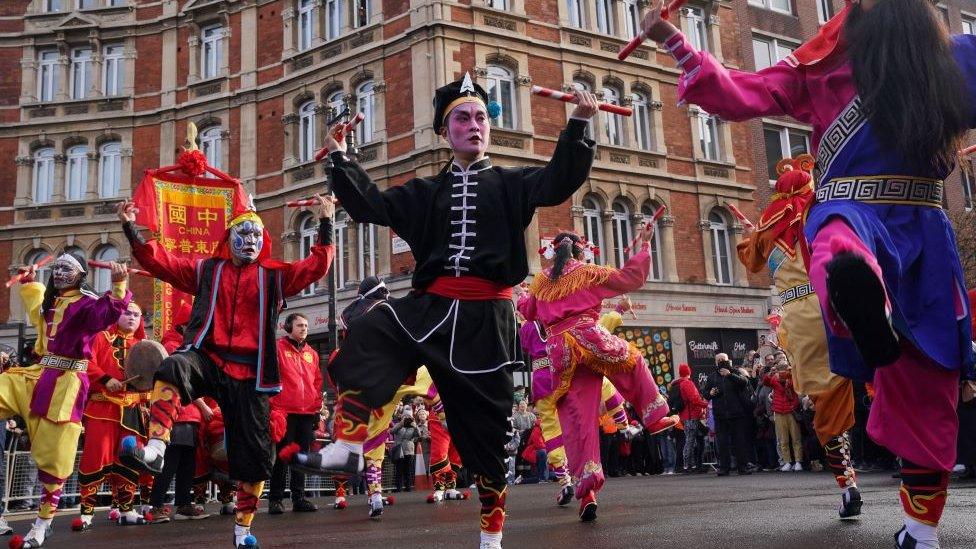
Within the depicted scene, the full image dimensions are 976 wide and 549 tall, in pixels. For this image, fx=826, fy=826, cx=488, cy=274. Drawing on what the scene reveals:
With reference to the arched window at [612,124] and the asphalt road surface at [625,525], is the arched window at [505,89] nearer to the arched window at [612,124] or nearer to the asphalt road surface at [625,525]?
the arched window at [612,124]

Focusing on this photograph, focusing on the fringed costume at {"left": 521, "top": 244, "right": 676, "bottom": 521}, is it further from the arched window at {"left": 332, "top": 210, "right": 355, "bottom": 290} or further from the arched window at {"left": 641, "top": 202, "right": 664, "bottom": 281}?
the arched window at {"left": 641, "top": 202, "right": 664, "bottom": 281}

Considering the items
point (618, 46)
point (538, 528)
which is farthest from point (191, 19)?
point (538, 528)

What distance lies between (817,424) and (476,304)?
2.68 metres

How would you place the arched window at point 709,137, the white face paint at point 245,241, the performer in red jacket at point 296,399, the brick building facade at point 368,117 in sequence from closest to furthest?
the white face paint at point 245,241
the performer in red jacket at point 296,399
the brick building facade at point 368,117
the arched window at point 709,137

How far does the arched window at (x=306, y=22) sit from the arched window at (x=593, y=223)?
10294mm

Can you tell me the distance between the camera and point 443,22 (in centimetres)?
2342

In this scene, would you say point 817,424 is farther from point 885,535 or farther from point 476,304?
point 476,304

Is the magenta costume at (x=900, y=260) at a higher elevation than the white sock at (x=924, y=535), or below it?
higher

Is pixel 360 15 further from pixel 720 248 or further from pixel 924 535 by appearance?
pixel 924 535

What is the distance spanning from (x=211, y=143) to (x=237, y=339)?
2375 centimetres

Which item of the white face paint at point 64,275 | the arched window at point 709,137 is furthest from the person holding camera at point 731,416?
the arched window at point 709,137

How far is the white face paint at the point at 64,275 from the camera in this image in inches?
269

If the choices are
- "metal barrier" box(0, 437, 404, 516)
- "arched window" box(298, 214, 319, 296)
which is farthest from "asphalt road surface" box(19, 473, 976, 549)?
"arched window" box(298, 214, 319, 296)

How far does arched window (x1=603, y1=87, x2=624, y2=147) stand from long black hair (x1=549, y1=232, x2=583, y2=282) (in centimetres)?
1885
